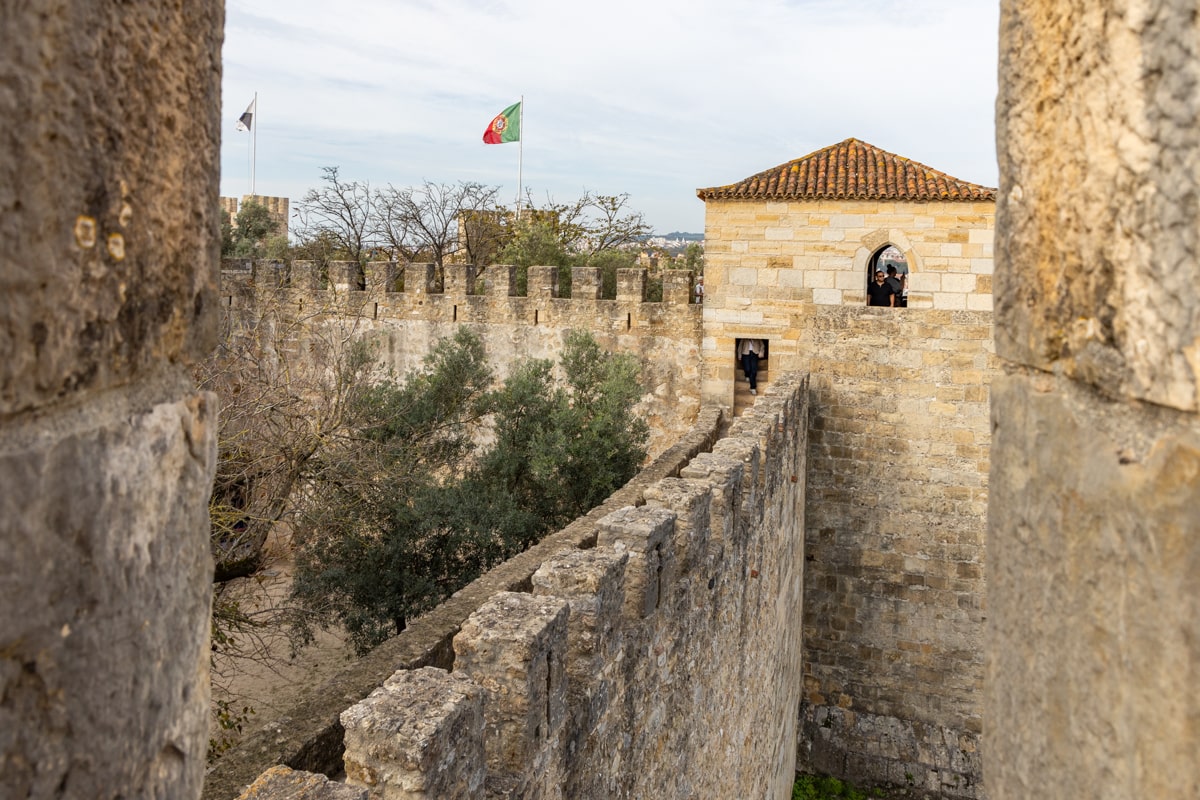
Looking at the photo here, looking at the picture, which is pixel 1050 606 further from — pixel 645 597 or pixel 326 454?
pixel 326 454

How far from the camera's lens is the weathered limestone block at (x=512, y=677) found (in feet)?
9.60

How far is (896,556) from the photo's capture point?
440 inches

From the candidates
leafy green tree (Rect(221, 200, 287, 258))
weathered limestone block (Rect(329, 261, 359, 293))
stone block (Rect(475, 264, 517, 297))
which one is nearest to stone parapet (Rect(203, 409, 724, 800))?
stone block (Rect(475, 264, 517, 297))

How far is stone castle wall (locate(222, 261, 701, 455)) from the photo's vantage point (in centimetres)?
1648

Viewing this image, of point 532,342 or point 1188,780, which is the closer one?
point 1188,780

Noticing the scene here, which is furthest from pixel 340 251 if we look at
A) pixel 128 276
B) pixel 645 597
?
pixel 128 276

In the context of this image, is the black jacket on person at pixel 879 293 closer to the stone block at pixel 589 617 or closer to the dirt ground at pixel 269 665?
the dirt ground at pixel 269 665

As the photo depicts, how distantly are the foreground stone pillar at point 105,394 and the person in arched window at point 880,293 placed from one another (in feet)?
45.5

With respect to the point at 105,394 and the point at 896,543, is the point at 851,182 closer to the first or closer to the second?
the point at 896,543

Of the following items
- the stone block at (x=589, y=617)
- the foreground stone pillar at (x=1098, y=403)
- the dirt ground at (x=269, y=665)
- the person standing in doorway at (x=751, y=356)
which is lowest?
the dirt ground at (x=269, y=665)

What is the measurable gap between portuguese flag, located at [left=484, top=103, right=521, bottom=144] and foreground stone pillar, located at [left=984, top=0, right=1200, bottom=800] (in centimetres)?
2397

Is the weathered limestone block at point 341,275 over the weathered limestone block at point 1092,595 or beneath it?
over

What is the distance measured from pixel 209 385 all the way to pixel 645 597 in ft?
20.1

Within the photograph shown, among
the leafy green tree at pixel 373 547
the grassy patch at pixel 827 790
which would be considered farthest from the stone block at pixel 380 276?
the grassy patch at pixel 827 790
